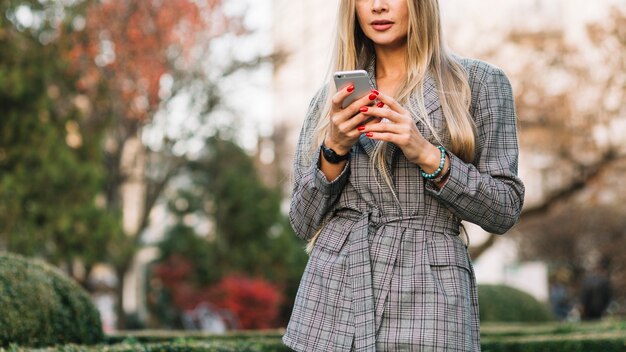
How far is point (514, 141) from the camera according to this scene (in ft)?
8.38

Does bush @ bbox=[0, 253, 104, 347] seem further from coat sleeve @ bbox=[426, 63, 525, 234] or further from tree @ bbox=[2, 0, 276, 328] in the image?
tree @ bbox=[2, 0, 276, 328]

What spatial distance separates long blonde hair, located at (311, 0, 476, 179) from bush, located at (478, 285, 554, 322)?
1050 cm

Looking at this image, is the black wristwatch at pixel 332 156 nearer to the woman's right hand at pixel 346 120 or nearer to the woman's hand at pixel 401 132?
the woman's right hand at pixel 346 120

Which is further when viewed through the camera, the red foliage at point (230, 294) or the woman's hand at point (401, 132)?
the red foliage at point (230, 294)

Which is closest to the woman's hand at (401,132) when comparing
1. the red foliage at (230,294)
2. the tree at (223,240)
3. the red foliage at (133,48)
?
the red foliage at (133,48)

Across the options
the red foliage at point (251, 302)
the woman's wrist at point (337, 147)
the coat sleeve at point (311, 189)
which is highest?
the woman's wrist at point (337, 147)

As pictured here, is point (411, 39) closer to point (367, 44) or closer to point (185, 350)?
point (367, 44)

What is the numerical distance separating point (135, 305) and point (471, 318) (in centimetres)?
1964

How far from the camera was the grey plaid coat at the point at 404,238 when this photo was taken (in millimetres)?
2344

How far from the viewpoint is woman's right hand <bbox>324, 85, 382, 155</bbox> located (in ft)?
7.69

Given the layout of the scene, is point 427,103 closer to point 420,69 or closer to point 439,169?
point 420,69

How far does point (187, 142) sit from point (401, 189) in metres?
13.8

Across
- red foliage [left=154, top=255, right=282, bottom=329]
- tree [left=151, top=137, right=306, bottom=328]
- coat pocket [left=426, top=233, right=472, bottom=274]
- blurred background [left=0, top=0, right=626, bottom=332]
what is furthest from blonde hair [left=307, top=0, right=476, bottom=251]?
tree [left=151, top=137, right=306, bottom=328]

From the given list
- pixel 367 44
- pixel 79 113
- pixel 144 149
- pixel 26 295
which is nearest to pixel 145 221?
pixel 144 149
